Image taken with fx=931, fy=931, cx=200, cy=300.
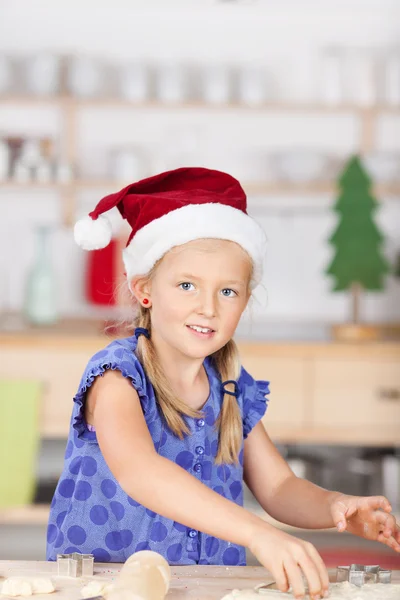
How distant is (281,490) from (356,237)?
2024 millimetres

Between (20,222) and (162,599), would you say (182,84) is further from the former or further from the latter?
(162,599)

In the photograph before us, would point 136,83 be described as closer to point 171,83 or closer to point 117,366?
point 171,83

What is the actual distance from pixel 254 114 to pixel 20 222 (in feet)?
3.28

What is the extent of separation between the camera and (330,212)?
365cm

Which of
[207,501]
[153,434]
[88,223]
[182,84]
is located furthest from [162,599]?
[182,84]

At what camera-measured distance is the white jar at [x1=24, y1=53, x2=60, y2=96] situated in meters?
3.41

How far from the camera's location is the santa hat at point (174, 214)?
127cm

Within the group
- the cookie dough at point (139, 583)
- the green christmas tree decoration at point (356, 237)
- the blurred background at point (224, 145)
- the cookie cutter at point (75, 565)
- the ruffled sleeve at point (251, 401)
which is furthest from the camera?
the blurred background at point (224, 145)

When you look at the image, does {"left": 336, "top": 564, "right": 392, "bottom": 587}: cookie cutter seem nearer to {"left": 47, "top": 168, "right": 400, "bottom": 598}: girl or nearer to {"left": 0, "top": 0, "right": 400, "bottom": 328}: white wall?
{"left": 47, "top": 168, "right": 400, "bottom": 598}: girl

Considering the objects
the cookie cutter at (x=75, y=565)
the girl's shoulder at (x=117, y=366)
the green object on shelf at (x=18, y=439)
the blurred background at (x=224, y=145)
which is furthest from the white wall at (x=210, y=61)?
the cookie cutter at (x=75, y=565)

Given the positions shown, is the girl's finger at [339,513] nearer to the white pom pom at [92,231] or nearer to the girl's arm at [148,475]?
the girl's arm at [148,475]

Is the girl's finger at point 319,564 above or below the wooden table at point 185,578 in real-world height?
above

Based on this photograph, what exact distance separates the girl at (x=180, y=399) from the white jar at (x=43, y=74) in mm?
Result: 2238

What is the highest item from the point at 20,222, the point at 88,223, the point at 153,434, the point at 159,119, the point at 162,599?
the point at 159,119
